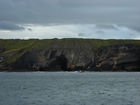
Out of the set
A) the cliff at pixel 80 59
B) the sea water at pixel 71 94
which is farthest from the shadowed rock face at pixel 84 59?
the sea water at pixel 71 94

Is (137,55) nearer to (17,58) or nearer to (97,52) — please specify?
(97,52)

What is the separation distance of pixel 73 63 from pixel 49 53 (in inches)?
582

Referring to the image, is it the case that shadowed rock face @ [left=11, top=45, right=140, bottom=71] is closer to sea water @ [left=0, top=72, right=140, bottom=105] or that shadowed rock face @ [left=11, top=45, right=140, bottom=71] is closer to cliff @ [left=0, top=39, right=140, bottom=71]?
cliff @ [left=0, top=39, right=140, bottom=71]

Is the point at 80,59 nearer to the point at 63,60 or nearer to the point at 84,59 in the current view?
the point at 84,59

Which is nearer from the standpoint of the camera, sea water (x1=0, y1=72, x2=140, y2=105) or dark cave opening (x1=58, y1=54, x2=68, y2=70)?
sea water (x1=0, y1=72, x2=140, y2=105)

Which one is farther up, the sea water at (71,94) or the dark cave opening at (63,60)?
the dark cave opening at (63,60)

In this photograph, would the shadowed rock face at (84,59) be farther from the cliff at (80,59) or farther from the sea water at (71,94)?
the sea water at (71,94)

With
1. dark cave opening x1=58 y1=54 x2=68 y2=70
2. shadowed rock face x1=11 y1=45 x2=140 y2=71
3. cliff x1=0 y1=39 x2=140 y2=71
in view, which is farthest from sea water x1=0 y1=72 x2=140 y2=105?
dark cave opening x1=58 y1=54 x2=68 y2=70

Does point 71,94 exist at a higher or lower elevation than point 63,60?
lower

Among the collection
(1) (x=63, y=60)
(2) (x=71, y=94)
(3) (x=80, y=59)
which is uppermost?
(3) (x=80, y=59)

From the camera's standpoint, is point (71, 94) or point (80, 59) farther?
point (80, 59)

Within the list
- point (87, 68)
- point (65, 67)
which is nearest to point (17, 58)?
point (65, 67)

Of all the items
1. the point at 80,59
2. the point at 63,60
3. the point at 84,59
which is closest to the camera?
the point at 84,59

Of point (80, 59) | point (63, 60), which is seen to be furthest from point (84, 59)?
point (63, 60)
